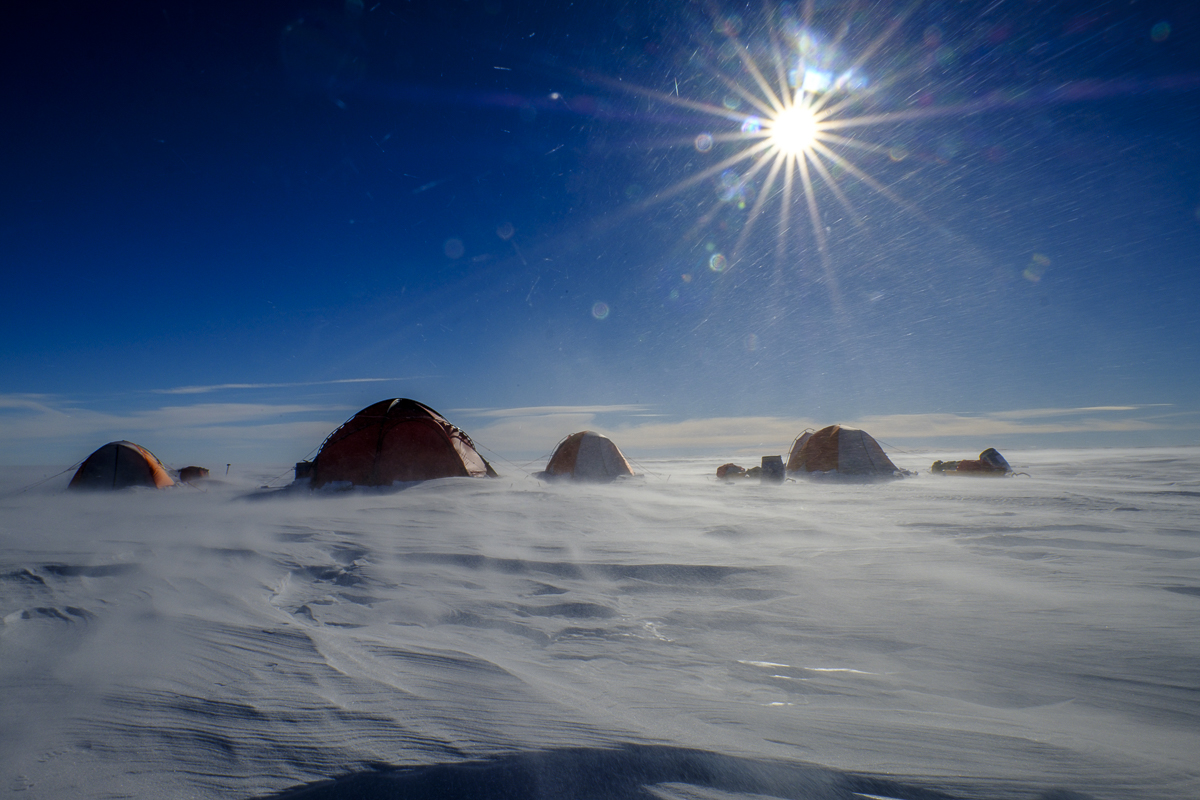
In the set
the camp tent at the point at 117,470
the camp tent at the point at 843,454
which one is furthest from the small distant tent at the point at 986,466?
the camp tent at the point at 117,470

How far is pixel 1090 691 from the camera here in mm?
1986

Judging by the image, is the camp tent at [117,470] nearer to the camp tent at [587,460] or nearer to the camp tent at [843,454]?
the camp tent at [587,460]

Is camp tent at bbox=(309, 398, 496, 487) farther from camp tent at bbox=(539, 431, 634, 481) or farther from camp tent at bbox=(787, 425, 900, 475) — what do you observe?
camp tent at bbox=(787, 425, 900, 475)

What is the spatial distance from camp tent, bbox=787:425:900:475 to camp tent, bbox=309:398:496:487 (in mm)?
10361

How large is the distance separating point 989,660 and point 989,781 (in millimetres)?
1127

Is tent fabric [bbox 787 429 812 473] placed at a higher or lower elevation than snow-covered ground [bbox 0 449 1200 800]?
higher

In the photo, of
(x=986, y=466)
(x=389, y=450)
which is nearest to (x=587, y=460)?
(x=389, y=450)

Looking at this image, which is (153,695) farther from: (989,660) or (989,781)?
(989,660)

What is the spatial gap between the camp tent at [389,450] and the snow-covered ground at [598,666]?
6236mm

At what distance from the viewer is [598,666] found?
221cm

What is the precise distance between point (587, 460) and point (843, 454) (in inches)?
301

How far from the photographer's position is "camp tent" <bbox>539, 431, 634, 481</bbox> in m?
14.1

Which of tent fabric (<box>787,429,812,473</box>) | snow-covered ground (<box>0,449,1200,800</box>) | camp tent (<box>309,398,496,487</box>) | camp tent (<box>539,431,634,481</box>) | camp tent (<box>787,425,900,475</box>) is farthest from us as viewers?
tent fabric (<box>787,429,812,473</box>)

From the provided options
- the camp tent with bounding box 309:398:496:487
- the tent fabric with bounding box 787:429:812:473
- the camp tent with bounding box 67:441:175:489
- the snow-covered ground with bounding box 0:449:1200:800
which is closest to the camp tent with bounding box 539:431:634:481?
the camp tent with bounding box 309:398:496:487
